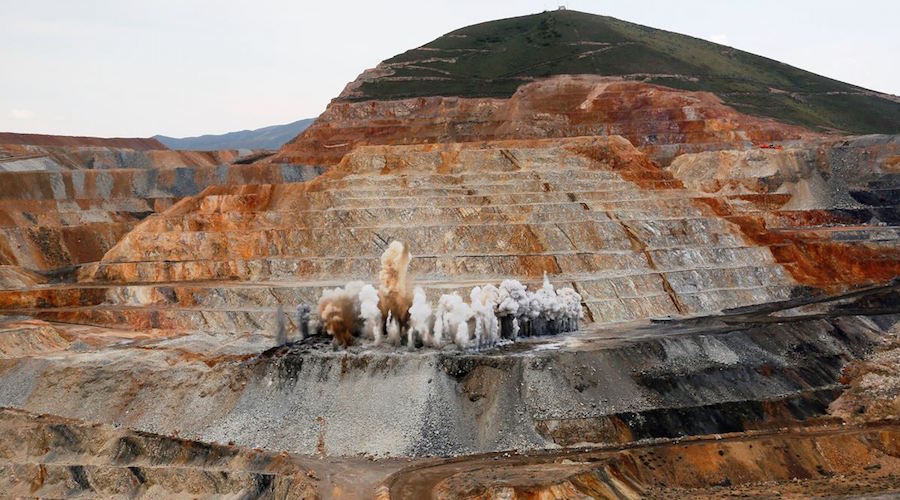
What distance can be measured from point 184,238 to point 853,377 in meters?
49.5

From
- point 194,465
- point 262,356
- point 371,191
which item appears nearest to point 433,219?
point 371,191

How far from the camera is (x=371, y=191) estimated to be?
293 feet

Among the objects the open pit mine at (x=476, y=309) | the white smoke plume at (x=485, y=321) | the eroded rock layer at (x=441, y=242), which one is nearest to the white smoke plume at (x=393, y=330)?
the open pit mine at (x=476, y=309)

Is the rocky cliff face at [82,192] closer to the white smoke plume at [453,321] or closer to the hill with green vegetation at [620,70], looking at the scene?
the hill with green vegetation at [620,70]

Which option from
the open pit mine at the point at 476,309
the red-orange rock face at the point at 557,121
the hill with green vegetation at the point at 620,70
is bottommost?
the open pit mine at the point at 476,309

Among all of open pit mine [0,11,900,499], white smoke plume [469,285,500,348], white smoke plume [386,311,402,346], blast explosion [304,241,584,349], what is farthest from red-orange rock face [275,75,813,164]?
white smoke plume [386,311,402,346]

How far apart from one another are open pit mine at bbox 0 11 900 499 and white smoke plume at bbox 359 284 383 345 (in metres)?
0.23

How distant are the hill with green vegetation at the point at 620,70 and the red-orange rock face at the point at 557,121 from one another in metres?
6.61

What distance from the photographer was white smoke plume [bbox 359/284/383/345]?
60.2m

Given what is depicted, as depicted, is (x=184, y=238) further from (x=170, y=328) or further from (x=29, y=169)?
(x=29, y=169)

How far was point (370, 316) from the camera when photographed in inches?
2392

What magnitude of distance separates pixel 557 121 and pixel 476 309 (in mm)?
65140

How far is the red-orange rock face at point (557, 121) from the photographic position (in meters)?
120

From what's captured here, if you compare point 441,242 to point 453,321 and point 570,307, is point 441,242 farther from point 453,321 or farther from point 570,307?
point 453,321
